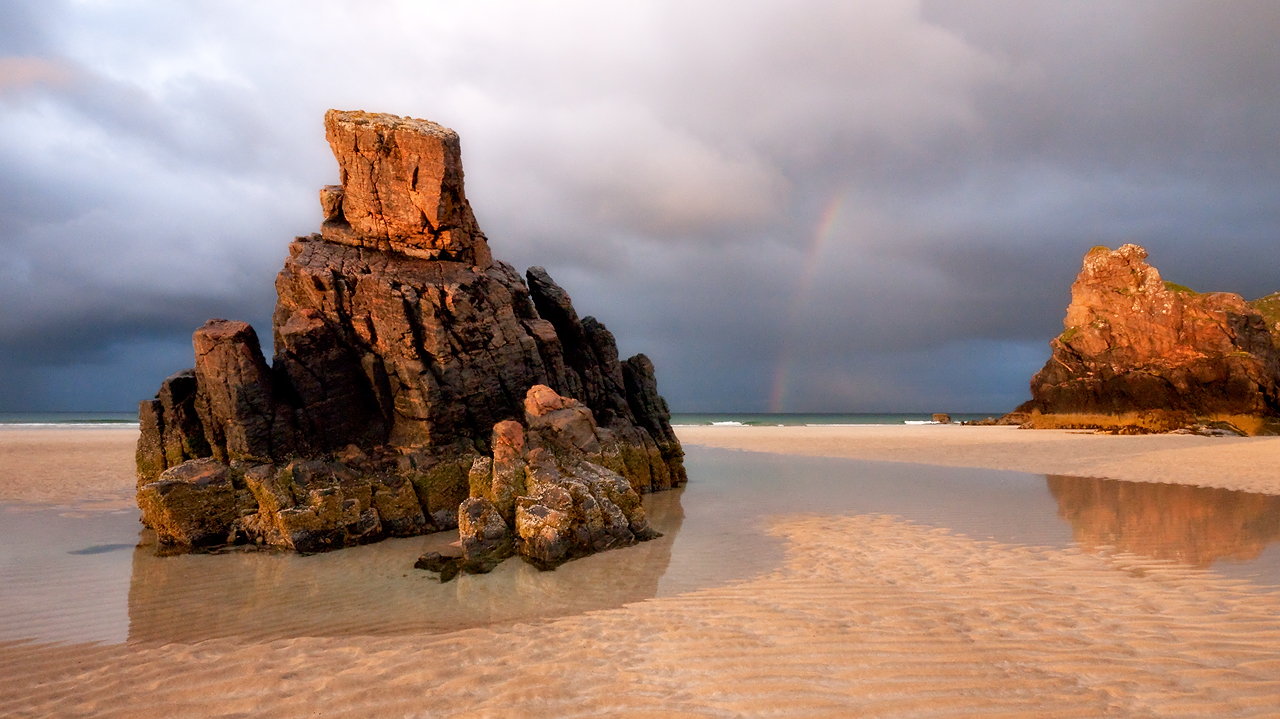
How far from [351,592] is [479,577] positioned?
82.4 inches

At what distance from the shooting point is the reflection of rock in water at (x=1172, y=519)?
12078mm

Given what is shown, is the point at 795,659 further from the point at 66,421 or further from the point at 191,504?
the point at 66,421

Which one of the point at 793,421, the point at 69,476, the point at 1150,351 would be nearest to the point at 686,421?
the point at 793,421

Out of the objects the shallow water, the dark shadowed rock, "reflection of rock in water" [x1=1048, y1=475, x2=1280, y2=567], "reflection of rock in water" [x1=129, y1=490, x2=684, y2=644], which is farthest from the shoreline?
"reflection of rock in water" [x1=129, y1=490, x2=684, y2=644]

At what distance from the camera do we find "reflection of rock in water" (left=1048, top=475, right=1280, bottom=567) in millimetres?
12078

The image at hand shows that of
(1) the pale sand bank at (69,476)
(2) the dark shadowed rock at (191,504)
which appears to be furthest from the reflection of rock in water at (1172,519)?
(1) the pale sand bank at (69,476)

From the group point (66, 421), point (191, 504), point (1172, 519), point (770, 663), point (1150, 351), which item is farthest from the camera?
point (66, 421)

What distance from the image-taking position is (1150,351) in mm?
55781

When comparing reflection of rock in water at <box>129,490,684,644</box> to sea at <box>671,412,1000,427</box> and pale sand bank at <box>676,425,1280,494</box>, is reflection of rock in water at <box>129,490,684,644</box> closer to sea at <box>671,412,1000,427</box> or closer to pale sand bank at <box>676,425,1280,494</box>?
pale sand bank at <box>676,425,1280,494</box>

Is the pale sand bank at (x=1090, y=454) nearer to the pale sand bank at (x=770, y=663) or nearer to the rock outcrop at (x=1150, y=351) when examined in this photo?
the rock outcrop at (x=1150, y=351)

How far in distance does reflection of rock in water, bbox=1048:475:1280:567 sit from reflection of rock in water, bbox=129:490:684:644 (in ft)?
32.1

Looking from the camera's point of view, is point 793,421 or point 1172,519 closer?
point 1172,519

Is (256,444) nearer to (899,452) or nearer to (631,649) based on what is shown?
(631,649)

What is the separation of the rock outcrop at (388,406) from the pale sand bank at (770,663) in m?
3.98
